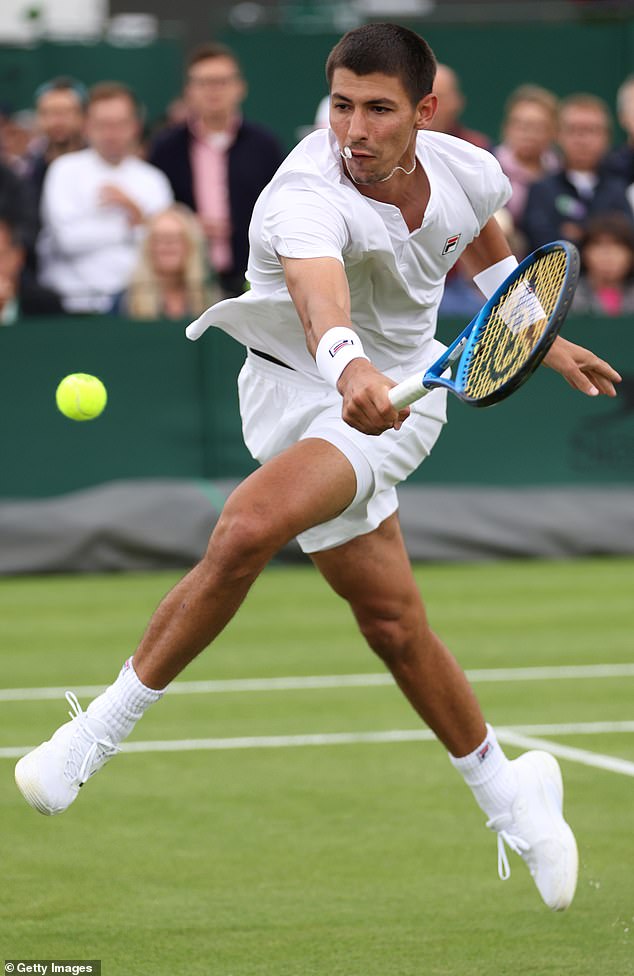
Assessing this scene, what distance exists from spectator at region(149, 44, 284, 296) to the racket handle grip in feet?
24.4

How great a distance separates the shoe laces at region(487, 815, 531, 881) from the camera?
15.8 feet

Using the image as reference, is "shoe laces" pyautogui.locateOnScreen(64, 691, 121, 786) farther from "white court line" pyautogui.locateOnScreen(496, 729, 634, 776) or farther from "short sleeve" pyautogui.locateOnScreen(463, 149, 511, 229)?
"white court line" pyautogui.locateOnScreen(496, 729, 634, 776)

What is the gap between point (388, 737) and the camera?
6.78 meters

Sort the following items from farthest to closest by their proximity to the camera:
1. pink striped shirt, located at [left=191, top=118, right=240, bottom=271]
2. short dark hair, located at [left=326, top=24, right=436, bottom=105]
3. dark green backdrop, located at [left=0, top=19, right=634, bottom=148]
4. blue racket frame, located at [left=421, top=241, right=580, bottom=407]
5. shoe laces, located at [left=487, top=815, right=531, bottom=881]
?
dark green backdrop, located at [left=0, top=19, right=634, bottom=148] → pink striped shirt, located at [left=191, top=118, right=240, bottom=271] → shoe laces, located at [left=487, top=815, right=531, bottom=881] → short dark hair, located at [left=326, top=24, right=436, bottom=105] → blue racket frame, located at [left=421, top=241, right=580, bottom=407]

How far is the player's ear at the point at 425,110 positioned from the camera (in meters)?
4.54

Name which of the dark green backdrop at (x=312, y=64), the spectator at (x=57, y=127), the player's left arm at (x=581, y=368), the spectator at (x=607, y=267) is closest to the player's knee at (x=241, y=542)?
the player's left arm at (x=581, y=368)

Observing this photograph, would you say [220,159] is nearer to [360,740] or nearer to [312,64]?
[312,64]

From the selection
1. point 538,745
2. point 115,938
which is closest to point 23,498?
point 538,745

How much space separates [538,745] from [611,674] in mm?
1448

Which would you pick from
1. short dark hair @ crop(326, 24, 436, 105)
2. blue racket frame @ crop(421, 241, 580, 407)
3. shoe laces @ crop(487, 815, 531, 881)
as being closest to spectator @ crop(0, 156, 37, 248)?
short dark hair @ crop(326, 24, 436, 105)

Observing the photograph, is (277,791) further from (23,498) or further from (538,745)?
(23,498)

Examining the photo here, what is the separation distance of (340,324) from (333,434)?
0.50 metres

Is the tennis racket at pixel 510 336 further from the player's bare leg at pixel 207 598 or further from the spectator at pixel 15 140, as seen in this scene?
the spectator at pixel 15 140

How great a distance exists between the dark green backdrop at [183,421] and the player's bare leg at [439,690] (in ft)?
20.2
